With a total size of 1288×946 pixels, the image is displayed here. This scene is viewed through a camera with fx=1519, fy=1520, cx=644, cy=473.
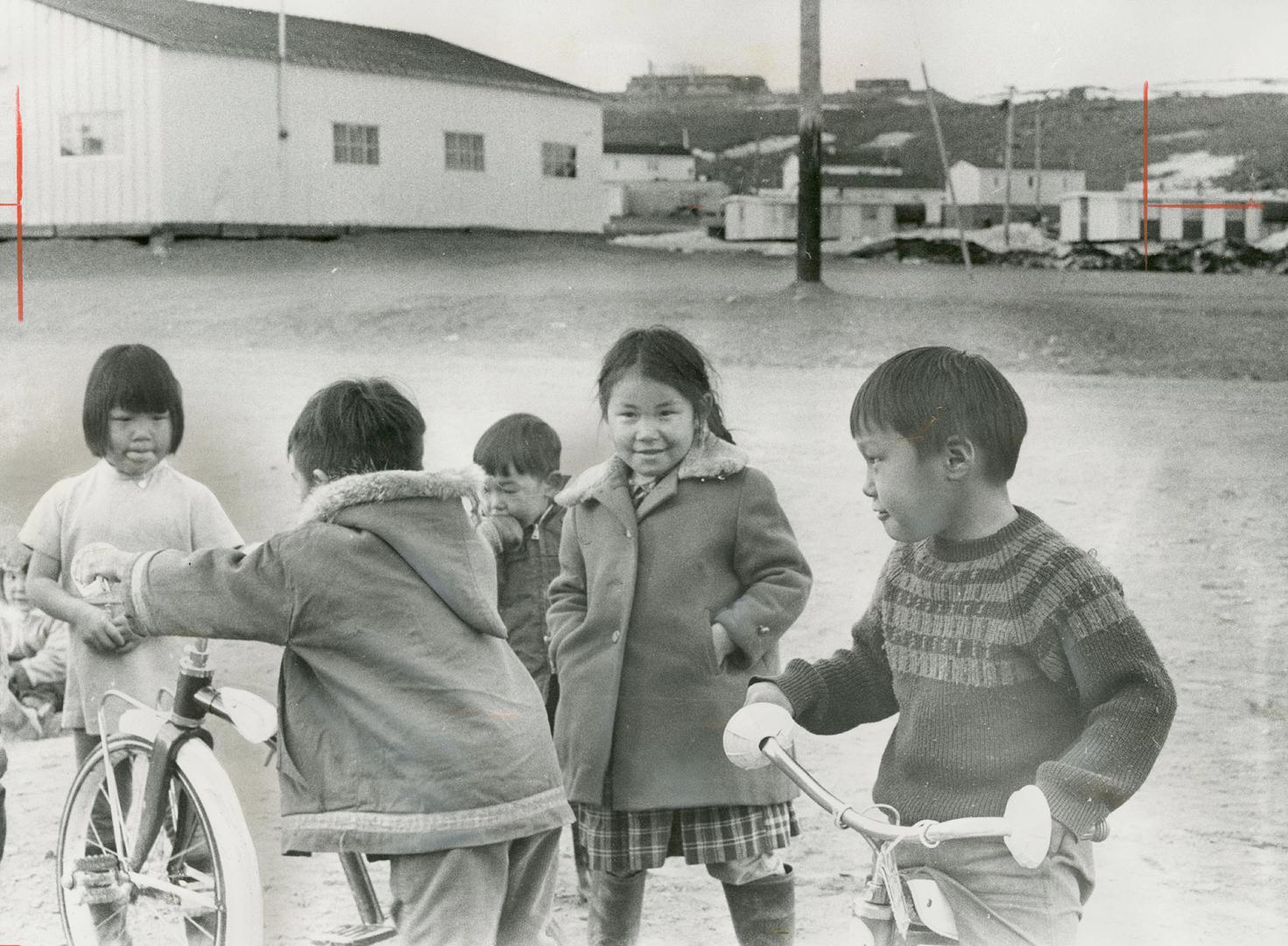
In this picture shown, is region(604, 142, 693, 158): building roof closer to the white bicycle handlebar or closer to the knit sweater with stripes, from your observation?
the knit sweater with stripes

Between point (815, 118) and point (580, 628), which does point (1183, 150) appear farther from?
point (580, 628)

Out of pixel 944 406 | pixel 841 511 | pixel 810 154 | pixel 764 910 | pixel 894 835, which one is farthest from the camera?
pixel 841 511

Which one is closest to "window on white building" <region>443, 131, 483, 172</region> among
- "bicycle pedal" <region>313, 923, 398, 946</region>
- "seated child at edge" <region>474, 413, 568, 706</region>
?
"seated child at edge" <region>474, 413, 568, 706</region>

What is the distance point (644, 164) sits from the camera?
3359mm

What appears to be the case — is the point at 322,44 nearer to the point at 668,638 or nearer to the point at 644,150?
the point at 644,150

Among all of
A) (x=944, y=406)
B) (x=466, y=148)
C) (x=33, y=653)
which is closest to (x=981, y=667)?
(x=944, y=406)

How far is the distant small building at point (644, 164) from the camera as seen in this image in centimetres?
332

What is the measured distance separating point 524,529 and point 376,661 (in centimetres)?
79

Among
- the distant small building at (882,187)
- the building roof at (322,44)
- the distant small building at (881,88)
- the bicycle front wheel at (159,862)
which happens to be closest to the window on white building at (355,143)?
the building roof at (322,44)

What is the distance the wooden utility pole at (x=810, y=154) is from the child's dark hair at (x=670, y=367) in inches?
24.2

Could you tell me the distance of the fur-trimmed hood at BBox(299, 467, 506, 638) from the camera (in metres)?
2.24

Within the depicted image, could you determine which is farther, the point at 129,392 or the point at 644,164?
the point at 644,164

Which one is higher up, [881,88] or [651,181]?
[881,88]

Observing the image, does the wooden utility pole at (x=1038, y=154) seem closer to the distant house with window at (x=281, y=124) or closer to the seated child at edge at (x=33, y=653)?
the distant house with window at (x=281, y=124)
